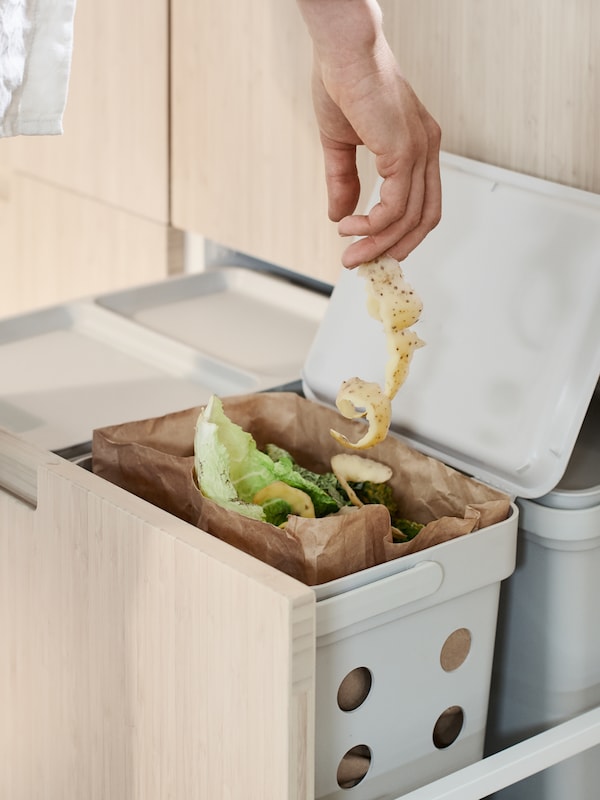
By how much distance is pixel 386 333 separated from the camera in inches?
37.6

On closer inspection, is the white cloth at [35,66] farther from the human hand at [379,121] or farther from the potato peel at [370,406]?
the potato peel at [370,406]

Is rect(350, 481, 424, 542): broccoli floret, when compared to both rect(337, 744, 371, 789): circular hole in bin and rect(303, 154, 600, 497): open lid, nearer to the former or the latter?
A: rect(303, 154, 600, 497): open lid

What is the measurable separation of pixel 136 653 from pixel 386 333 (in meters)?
0.29

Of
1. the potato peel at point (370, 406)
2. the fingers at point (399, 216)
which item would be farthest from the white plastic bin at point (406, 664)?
the fingers at point (399, 216)

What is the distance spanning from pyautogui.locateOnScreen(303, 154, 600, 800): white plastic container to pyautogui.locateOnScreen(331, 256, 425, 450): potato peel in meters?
0.11

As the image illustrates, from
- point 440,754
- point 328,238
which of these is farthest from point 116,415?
point 440,754

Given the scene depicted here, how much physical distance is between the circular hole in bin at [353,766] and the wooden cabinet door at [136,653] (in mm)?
85

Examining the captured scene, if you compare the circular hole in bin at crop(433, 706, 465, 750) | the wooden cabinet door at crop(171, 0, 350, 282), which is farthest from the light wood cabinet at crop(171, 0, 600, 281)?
the circular hole in bin at crop(433, 706, 465, 750)

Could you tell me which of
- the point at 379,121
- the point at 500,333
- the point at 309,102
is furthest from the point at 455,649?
the point at 309,102

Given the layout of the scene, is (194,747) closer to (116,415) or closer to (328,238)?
(116,415)

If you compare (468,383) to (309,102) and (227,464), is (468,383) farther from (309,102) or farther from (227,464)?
(309,102)

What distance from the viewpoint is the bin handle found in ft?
2.75

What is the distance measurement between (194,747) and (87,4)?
1048 mm

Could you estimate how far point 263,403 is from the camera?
1133mm
